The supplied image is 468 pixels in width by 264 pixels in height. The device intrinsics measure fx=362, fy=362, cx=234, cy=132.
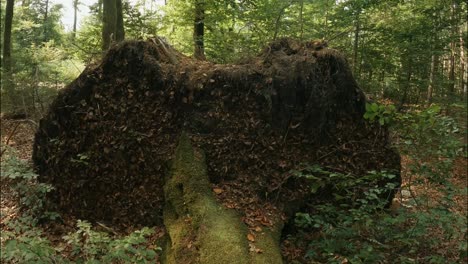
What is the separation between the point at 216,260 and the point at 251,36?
27.7 feet

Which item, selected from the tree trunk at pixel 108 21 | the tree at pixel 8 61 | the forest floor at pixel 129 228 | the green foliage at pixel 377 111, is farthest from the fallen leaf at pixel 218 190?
the tree at pixel 8 61

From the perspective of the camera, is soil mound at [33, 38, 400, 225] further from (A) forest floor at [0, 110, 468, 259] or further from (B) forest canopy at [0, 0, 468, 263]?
(A) forest floor at [0, 110, 468, 259]

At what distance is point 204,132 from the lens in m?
6.14

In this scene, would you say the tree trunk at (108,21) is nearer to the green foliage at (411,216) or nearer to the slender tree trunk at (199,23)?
the slender tree trunk at (199,23)

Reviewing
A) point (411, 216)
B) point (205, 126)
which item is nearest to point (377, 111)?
point (411, 216)

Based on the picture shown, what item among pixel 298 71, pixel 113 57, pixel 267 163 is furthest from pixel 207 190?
pixel 113 57

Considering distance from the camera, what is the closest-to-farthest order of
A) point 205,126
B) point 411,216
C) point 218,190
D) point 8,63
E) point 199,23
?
point 411,216 → point 218,190 → point 205,126 → point 199,23 → point 8,63

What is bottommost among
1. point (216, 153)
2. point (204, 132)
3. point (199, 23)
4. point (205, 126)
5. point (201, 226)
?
point (201, 226)

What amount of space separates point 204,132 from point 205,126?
0.10m

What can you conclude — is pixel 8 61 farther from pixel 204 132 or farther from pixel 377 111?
pixel 377 111

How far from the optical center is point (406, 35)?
11328mm

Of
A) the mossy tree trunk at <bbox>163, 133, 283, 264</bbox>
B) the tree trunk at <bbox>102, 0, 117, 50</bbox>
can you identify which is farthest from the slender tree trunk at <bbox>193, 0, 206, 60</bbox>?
the mossy tree trunk at <bbox>163, 133, 283, 264</bbox>

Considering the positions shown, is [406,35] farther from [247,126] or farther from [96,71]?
[96,71]

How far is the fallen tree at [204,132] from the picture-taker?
596 centimetres
